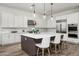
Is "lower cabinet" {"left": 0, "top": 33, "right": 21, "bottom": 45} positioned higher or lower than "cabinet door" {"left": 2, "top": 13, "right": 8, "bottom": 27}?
lower

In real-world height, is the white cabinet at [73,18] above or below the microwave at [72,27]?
above

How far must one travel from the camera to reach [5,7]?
18.2 ft

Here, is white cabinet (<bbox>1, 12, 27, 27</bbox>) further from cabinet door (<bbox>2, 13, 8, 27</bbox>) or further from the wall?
the wall

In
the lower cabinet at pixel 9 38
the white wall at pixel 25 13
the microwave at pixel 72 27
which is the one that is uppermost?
the white wall at pixel 25 13

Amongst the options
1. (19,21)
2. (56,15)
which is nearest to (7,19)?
(19,21)

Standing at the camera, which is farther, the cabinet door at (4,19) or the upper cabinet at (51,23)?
the upper cabinet at (51,23)

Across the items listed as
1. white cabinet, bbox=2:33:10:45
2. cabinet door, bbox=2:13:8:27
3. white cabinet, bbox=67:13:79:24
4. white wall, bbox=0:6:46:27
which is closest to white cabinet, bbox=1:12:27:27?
cabinet door, bbox=2:13:8:27

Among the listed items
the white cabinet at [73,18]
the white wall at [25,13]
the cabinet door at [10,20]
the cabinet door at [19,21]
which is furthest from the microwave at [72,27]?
the cabinet door at [10,20]

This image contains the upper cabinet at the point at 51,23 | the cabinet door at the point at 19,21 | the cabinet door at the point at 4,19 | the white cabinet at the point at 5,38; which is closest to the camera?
the white cabinet at the point at 5,38

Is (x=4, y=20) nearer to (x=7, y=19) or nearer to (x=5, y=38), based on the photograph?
(x=7, y=19)

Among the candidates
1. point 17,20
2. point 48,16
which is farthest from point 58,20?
point 17,20

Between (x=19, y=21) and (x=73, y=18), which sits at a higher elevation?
(x=73, y=18)

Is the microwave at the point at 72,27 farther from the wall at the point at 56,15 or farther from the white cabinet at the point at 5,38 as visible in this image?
the white cabinet at the point at 5,38

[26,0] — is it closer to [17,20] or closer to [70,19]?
[17,20]
